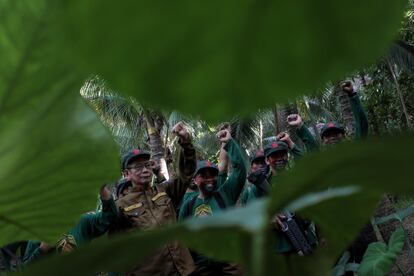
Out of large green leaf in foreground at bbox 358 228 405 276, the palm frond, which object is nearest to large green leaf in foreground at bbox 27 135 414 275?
large green leaf in foreground at bbox 358 228 405 276

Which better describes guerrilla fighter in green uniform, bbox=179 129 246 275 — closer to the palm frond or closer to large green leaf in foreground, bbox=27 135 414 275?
large green leaf in foreground, bbox=27 135 414 275

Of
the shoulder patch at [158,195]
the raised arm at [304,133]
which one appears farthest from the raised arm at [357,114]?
the shoulder patch at [158,195]

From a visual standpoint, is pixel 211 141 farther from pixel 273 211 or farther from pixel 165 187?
pixel 273 211

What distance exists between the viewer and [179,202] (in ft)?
8.53

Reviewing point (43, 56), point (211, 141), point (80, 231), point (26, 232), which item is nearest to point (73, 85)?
point (43, 56)

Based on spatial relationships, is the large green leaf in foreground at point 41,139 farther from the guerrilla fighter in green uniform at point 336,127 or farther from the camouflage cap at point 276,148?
the camouflage cap at point 276,148

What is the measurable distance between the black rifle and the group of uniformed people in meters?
0.02

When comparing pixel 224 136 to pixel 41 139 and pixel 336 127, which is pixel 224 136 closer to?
pixel 336 127

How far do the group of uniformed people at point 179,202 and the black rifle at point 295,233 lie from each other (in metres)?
0.02

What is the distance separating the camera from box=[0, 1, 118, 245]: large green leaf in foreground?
0.20 metres

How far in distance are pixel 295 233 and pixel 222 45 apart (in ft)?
7.94

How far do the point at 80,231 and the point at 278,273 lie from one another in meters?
2.18

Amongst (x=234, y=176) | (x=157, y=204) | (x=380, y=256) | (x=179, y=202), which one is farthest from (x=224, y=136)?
(x=380, y=256)

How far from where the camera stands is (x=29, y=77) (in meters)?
0.21
